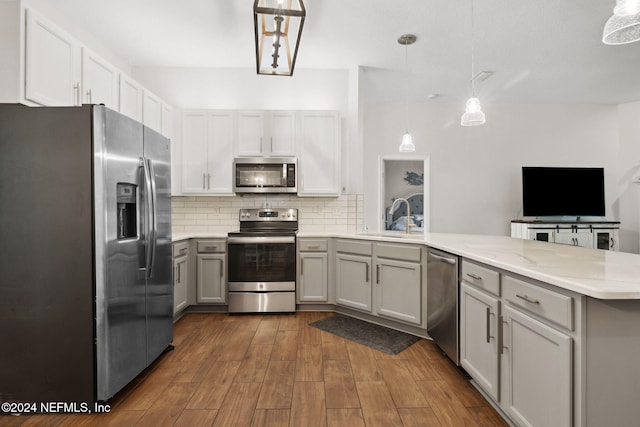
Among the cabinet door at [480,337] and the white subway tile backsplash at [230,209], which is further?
the white subway tile backsplash at [230,209]

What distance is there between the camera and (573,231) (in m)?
5.41

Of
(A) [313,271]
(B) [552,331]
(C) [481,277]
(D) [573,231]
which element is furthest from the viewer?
(D) [573,231]

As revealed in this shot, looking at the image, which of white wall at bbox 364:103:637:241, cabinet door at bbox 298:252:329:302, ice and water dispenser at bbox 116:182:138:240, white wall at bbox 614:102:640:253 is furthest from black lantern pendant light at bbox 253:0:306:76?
white wall at bbox 614:102:640:253

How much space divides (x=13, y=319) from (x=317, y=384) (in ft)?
5.92

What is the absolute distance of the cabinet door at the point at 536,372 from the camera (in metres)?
1.35

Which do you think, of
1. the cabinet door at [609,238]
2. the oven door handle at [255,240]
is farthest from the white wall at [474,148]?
the oven door handle at [255,240]

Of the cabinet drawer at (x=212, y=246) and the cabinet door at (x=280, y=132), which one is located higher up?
the cabinet door at (x=280, y=132)

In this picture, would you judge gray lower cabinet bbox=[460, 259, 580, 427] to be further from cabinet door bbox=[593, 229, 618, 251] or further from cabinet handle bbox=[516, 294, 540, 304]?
cabinet door bbox=[593, 229, 618, 251]

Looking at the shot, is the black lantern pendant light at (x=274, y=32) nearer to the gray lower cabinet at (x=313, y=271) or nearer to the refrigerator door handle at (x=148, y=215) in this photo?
the refrigerator door handle at (x=148, y=215)

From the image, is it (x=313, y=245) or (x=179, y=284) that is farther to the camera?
(x=313, y=245)

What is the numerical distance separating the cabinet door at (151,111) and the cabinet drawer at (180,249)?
1.29m

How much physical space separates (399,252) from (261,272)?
60.4 inches

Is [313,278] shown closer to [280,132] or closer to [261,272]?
[261,272]

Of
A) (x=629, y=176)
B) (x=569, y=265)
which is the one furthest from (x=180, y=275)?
(x=629, y=176)
